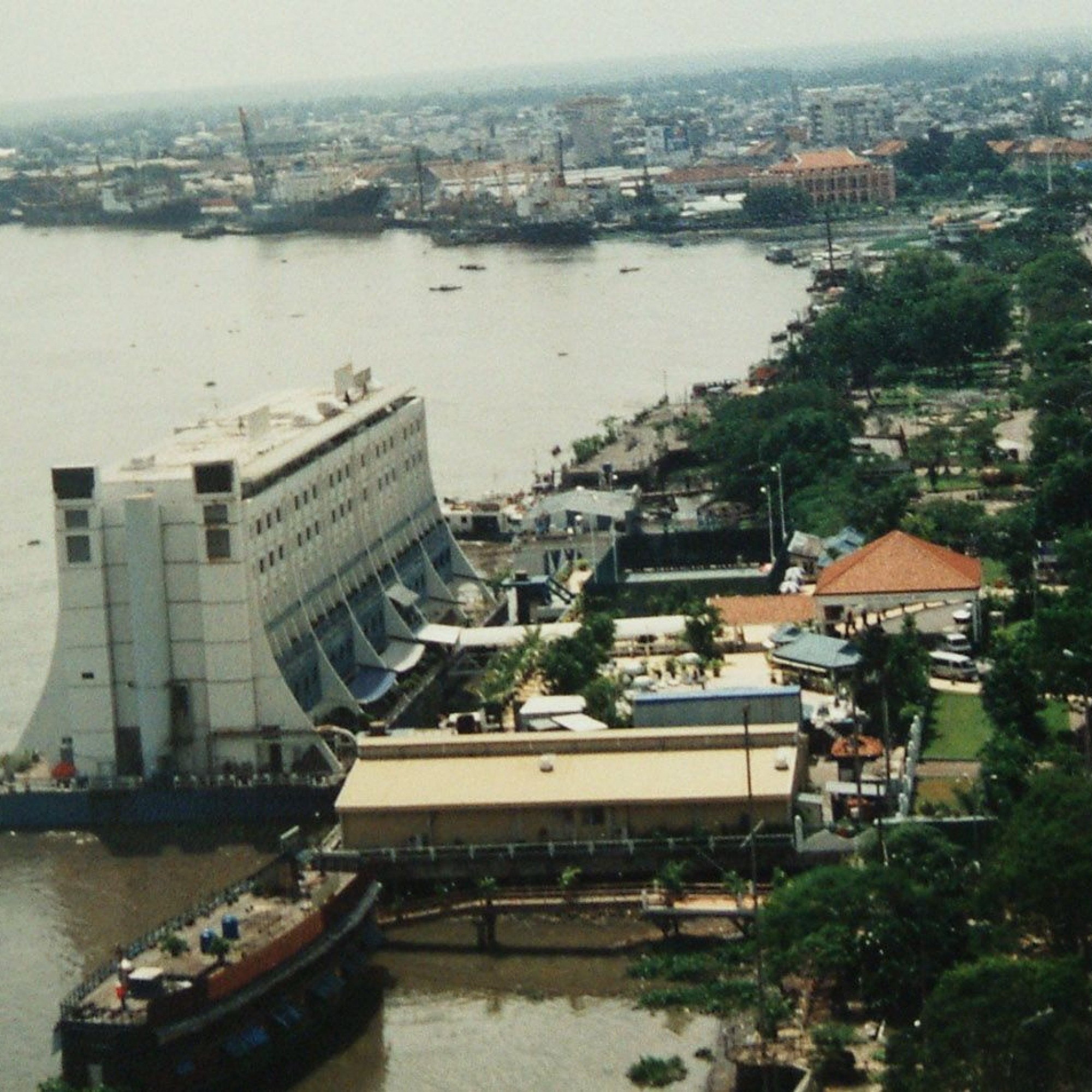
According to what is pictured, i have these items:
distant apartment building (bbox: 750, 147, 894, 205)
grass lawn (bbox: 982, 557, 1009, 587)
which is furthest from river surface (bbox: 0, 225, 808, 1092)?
distant apartment building (bbox: 750, 147, 894, 205)

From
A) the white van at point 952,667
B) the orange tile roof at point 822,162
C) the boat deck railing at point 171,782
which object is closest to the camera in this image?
the boat deck railing at point 171,782

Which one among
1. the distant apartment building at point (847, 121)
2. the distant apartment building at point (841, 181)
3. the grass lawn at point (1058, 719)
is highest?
the distant apartment building at point (847, 121)

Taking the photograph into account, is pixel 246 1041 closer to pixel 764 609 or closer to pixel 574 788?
pixel 574 788

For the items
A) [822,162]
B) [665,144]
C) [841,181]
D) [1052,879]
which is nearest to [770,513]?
[1052,879]

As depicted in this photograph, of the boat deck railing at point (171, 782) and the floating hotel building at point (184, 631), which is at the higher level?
the floating hotel building at point (184, 631)

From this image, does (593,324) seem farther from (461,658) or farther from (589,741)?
(589,741)

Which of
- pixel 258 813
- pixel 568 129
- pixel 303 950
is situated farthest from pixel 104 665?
pixel 568 129

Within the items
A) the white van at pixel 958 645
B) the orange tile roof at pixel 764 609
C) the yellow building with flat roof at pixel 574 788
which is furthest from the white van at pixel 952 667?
the yellow building with flat roof at pixel 574 788

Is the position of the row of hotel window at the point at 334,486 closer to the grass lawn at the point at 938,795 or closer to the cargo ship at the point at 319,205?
the grass lawn at the point at 938,795

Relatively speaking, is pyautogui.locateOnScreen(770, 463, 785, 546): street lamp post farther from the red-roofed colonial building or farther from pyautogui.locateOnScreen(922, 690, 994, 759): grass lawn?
pyautogui.locateOnScreen(922, 690, 994, 759): grass lawn
